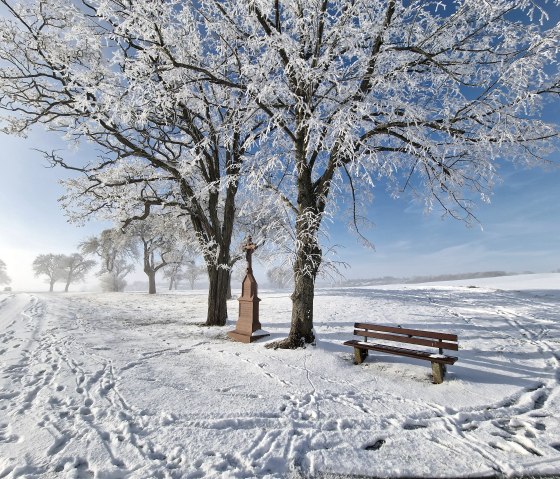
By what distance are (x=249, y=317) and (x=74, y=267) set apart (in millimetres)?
60447

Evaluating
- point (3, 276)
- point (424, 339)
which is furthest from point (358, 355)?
point (3, 276)

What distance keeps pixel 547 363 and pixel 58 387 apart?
9388mm

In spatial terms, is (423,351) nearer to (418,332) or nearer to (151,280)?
(418,332)

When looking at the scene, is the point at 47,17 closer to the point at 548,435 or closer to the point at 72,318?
the point at 72,318

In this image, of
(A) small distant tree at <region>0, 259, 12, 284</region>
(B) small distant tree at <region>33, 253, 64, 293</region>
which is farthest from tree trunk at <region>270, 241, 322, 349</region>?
(A) small distant tree at <region>0, 259, 12, 284</region>

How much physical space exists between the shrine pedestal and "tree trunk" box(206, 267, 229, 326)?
2321mm

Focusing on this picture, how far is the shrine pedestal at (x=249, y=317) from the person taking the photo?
28.0 feet

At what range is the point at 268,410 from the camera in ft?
14.1

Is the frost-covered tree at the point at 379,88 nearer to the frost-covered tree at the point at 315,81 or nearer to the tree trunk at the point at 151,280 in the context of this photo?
the frost-covered tree at the point at 315,81

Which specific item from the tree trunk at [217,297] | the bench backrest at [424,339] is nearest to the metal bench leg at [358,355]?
the bench backrest at [424,339]

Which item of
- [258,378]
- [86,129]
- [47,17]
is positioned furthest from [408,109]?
[47,17]

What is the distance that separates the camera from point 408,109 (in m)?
5.95

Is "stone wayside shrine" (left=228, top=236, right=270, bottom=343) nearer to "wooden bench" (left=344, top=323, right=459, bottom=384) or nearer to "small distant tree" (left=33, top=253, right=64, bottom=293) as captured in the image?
"wooden bench" (left=344, top=323, right=459, bottom=384)

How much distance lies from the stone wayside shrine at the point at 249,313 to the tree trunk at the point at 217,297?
232 cm
